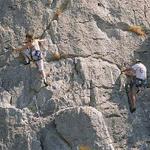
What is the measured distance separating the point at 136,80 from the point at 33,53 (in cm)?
473

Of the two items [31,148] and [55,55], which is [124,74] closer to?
[55,55]

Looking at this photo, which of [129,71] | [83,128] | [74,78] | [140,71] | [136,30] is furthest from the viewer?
[136,30]

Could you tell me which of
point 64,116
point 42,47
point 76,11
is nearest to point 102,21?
point 76,11

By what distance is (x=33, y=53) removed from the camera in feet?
98.3

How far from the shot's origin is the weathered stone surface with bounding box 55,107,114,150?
1111 inches

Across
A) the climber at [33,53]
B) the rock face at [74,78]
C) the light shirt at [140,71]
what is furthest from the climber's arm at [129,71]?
the climber at [33,53]

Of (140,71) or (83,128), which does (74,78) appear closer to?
(83,128)

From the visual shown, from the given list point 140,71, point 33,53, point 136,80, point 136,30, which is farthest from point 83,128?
point 136,30

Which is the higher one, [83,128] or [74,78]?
[74,78]

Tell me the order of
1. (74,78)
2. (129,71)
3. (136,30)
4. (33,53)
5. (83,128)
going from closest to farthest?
(83,128)
(33,53)
(74,78)
(129,71)
(136,30)

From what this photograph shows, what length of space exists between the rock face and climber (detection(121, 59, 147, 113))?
0.34m

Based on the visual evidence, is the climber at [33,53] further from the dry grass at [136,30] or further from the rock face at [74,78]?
the dry grass at [136,30]

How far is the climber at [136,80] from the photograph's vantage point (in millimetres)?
29781

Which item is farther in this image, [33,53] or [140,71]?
[33,53]
